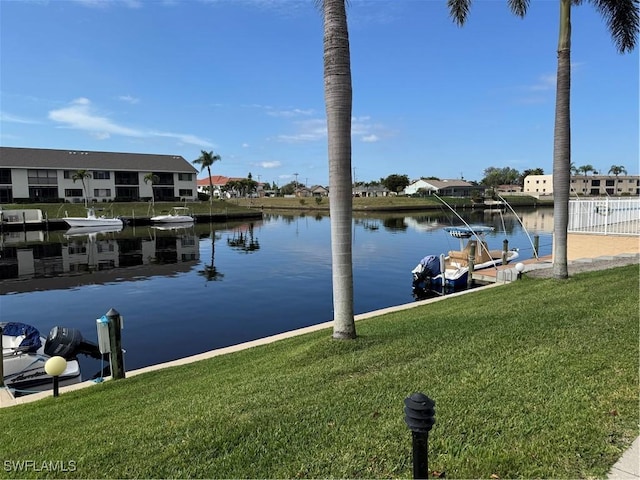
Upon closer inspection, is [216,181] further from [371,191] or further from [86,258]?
[86,258]

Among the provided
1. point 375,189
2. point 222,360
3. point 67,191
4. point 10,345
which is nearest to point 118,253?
point 10,345

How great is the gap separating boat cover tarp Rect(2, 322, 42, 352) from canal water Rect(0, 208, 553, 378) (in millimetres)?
1460

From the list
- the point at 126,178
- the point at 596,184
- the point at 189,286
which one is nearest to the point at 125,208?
A: the point at 126,178

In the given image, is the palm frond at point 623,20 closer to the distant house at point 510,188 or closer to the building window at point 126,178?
the building window at point 126,178

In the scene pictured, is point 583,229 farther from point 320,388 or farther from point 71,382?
point 71,382

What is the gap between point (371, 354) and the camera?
643 cm

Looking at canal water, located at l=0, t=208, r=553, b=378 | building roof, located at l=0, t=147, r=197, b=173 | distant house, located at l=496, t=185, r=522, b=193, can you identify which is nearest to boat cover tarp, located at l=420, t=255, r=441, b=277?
canal water, located at l=0, t=208, r=553, b=378

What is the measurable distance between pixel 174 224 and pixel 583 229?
184 ft

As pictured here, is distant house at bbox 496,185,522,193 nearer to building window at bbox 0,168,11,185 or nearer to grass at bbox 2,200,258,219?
grass at bbox 2,200,258,219

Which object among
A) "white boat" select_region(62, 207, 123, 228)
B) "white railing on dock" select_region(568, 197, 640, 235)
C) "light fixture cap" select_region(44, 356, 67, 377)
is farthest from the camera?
"white boat" select_region(62, 207, 123, 228)

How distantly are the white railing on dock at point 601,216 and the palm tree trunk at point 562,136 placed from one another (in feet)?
22.1

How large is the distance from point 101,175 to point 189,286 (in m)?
66.0

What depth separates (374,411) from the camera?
4500 millimetres

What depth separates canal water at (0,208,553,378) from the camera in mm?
15062
